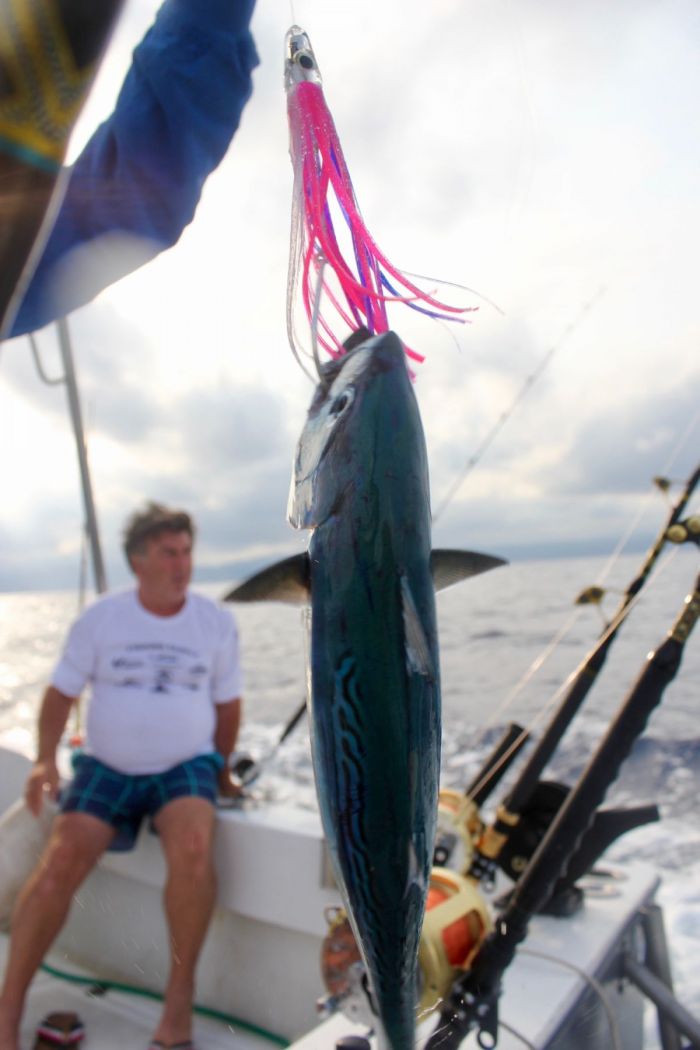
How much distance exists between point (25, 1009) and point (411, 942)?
9.17 feet

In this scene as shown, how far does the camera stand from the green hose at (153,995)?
2988 mm

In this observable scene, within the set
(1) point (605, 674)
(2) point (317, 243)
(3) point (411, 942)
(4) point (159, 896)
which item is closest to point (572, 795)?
(3) point (411, 942)

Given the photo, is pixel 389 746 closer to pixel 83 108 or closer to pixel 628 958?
pixel 83 108

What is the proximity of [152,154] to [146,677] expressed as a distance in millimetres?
2638

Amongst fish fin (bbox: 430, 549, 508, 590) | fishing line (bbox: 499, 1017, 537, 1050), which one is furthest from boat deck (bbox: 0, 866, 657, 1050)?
fish fin (bbox: 430, 549, 508, 590)

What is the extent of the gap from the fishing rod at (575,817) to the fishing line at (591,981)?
1.28 ft

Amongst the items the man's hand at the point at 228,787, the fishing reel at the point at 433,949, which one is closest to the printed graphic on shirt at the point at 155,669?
the man's hand at the point at 228,787

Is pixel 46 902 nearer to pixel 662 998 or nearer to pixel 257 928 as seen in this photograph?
pixel 257 928

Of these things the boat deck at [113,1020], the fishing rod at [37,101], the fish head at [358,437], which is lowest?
the boat deck at [113,1020]

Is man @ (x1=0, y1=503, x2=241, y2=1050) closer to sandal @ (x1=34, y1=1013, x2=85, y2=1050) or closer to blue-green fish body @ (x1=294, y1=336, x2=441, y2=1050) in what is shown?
sandal @ (x1=34, y1=1013, x2=85, y2=1050)

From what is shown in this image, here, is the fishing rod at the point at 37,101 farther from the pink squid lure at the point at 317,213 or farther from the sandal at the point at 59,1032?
the sandal at the point at 59,1032

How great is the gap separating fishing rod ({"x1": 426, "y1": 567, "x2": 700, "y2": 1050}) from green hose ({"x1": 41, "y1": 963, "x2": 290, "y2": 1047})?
4.28ft

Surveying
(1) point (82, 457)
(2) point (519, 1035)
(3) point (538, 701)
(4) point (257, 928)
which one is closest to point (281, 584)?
(2) point (519, 1035)

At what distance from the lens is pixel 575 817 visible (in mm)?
2020
